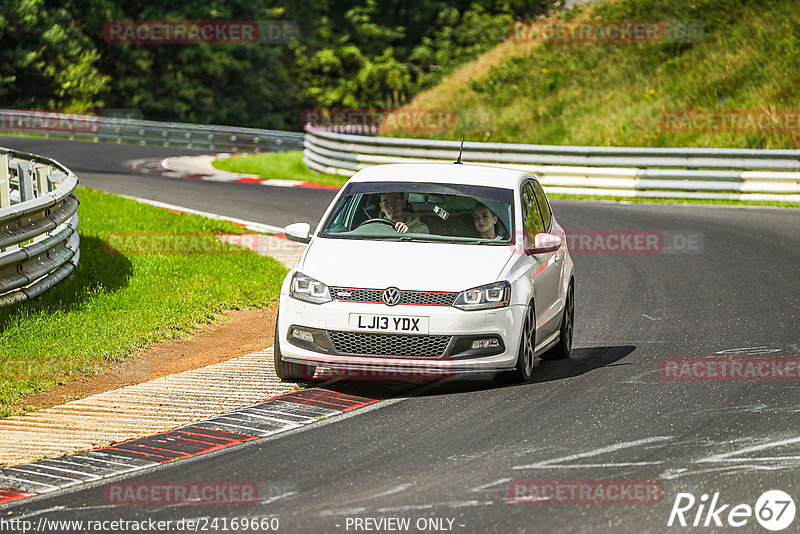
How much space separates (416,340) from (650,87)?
1020 inches

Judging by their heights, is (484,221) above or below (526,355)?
above

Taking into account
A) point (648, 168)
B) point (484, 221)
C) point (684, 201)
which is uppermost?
point (484, 221)

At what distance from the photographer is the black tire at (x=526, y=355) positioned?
8.55 meters

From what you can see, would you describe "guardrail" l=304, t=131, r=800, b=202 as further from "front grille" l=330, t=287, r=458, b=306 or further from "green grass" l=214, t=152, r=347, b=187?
"front grille" l=330, t=287, r=458, b=306

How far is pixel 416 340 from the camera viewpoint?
820 centimetres

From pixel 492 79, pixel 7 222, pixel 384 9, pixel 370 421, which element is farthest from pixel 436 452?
pixel 384 9

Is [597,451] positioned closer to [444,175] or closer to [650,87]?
[444,175]

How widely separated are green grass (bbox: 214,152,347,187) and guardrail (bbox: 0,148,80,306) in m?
13.3

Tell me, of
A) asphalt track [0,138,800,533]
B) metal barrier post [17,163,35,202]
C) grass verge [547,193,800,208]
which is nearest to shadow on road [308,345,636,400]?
asphalt track [0,138,800,533]

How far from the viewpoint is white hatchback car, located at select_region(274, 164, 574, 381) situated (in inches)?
323

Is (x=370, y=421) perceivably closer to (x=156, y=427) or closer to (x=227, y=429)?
(x=227, y=429)

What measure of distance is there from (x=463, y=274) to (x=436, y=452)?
1.87 meters

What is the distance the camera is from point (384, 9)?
6838 cm

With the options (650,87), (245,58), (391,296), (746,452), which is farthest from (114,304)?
(245,58)
